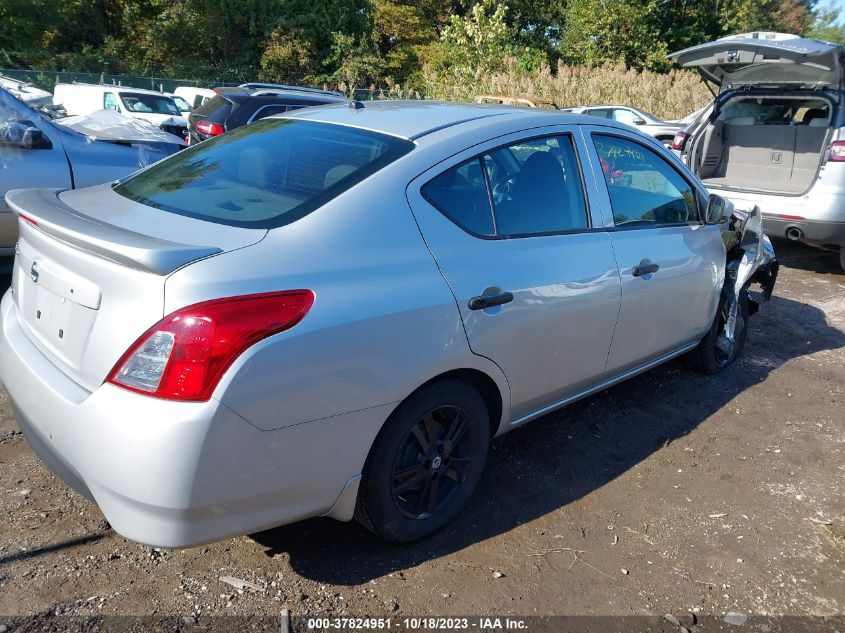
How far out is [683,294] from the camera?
3961mm

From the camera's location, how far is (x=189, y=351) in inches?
79.9

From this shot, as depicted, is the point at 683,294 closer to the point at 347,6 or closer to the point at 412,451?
the point at 412,451

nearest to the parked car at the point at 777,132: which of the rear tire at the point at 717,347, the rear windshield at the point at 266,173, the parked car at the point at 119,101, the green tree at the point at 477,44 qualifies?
the rear tire at the point at 717,347

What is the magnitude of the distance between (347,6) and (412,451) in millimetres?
34093

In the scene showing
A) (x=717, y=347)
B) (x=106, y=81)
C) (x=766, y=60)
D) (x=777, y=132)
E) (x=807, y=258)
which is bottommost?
(x=807, y=258)

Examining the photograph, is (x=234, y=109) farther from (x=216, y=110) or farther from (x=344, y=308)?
(x=344, y=308)

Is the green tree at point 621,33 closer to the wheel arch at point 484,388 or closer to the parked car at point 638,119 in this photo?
the parked car at point 638,119

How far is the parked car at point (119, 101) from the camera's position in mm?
17516

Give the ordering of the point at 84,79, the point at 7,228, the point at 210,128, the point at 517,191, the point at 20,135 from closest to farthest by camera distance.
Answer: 1. the point at 517,191
2. the point at 7,228
3. the point at 20,135
4. the point at 210,128
5. the point at 84,79

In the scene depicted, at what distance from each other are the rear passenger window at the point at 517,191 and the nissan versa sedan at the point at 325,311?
11 millimetres

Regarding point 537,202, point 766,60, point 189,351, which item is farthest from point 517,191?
point 766,60

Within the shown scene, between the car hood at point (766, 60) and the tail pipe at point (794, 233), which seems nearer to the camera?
the car hood at point (766, 60)

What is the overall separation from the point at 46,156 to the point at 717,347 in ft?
16.5

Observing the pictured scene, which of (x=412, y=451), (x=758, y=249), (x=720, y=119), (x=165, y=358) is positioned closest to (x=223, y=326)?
(x=165, y=358)
